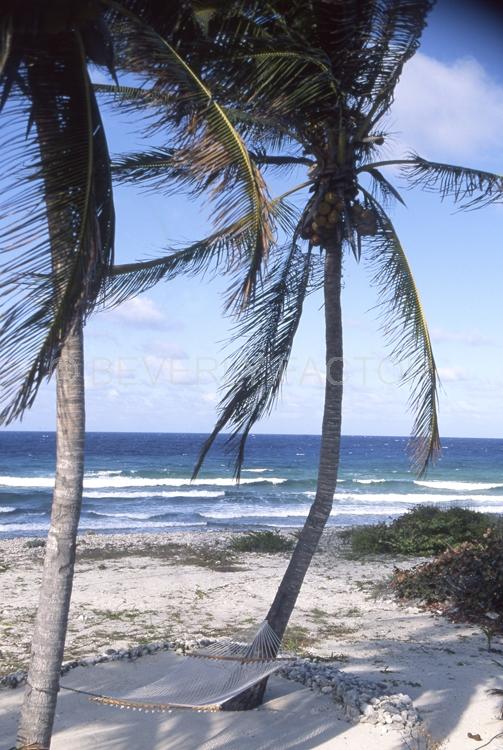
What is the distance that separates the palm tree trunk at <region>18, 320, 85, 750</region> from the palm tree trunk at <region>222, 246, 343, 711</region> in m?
2.12

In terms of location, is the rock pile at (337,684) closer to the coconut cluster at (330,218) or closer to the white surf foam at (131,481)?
the coconut cluster at (330,218)

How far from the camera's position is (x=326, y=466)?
525cm

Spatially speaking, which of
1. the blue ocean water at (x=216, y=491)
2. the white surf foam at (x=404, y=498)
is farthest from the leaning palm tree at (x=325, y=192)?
the white surf foam at (x=404, y=498)

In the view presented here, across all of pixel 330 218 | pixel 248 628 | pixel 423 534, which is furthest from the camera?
pixel 423 534

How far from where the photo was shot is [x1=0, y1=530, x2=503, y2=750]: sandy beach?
16.4ft

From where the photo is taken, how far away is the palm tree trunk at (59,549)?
11.3ft

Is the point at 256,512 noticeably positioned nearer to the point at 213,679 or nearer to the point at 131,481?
the point at 131,481

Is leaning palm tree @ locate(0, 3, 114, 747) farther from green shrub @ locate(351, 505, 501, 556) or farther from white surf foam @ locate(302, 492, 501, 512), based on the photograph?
white surf foam @ locate(302, 492, 501, 512)

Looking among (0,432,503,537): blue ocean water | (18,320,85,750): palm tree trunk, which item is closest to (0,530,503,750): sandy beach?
(18,320,85,750): palm tree trunk

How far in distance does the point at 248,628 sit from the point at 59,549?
5.12 m

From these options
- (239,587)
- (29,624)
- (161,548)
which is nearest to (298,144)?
(29,624)

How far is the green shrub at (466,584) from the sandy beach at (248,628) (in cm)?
25

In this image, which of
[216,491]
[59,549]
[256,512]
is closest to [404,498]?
[216,491]

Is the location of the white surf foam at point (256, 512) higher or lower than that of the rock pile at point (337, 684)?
lower
